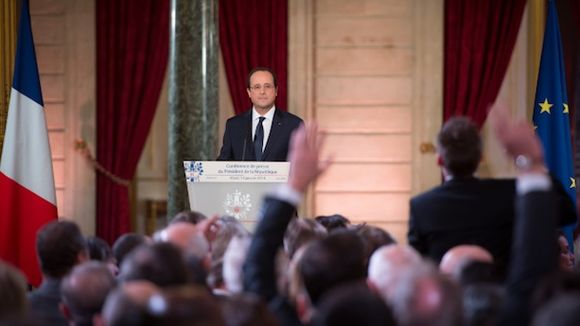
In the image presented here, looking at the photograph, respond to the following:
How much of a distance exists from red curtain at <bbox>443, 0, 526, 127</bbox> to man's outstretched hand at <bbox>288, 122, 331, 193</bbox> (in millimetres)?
6019

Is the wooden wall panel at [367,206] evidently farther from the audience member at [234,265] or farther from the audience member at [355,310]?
the audience member at [355,310]

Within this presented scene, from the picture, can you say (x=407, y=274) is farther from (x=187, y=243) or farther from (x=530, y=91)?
(x=530, y=91)

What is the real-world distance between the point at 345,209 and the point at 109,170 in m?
2.15

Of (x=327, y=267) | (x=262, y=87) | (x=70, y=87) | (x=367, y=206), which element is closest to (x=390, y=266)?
(x=327, y=267)

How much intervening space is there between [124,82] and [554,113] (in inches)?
154

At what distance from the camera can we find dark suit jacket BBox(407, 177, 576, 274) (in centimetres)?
371

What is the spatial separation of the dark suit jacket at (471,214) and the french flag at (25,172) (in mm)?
3646

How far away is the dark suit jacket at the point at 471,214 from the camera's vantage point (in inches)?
146

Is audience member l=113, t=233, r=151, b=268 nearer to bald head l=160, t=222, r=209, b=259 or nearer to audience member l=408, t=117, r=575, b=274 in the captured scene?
bald head l=160, t=222, r=209, b=259

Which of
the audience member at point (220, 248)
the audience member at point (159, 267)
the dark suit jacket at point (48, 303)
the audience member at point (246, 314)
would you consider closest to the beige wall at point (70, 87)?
the audience member at point (220, 248)

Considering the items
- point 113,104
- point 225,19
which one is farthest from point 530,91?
point 113,104

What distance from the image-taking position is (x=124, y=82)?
9352 millimetres

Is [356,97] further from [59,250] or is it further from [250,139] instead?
[59,250]

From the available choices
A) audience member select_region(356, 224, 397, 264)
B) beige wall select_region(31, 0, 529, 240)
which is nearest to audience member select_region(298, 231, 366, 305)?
audience member select_region(356, 224, 397, 264)
